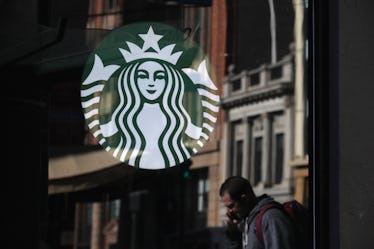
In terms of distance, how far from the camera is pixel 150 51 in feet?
18.2

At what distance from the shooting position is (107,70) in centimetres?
542

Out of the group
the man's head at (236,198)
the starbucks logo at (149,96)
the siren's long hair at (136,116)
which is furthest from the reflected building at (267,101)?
the siren's long hair at (136,116)

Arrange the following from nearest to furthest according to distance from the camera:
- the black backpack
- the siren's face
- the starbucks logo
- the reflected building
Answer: the starbucks logo < the siren's face < the black backpack < the reflected building

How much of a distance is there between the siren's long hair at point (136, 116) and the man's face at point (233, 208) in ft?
1.34

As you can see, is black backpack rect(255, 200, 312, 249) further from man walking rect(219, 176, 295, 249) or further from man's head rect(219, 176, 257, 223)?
man's head rect(219, 176, 257, 223)

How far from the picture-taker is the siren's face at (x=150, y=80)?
18.0ft

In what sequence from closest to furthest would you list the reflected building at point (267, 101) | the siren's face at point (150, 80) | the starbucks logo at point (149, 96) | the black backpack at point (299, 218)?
the starbucks logo at point (149, 96)
the siren's face at point (150, 80)
the black backpack at point (299, 218)
the reflected building at point (267, 101)

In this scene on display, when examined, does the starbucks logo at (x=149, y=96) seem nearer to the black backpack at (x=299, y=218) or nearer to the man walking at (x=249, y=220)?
the man walking at (x=249, y=220)

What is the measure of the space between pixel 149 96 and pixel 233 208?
0.98 m

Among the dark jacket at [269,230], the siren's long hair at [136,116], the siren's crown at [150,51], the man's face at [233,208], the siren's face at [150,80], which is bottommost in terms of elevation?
the dark jacket at [269,230]

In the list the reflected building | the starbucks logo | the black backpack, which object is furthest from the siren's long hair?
the black backpack

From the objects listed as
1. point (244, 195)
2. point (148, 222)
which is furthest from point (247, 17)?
point (148, 222)

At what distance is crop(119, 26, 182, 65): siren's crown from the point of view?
5.50 metres

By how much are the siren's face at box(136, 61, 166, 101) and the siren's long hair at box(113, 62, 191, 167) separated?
3 centimetres
